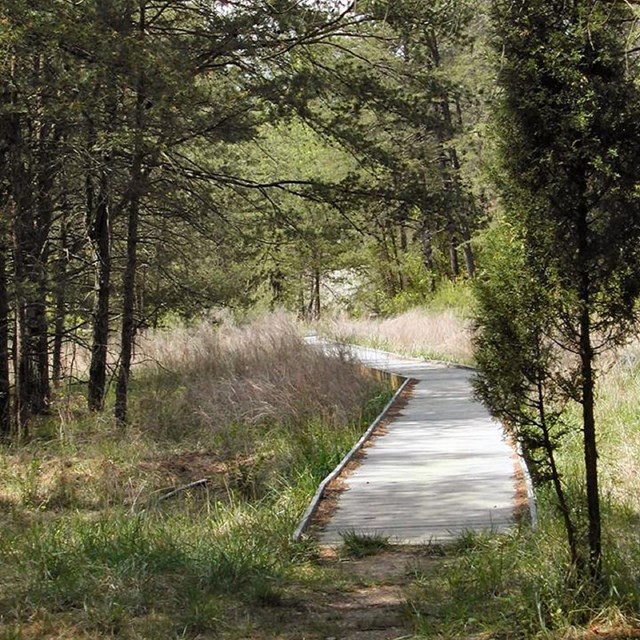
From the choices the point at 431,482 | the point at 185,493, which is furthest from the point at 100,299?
the point at 431,482

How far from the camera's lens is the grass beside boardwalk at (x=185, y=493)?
539cm

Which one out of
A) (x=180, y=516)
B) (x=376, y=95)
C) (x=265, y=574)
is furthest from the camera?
(x=376, y=95)

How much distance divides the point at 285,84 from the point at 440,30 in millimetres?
2428

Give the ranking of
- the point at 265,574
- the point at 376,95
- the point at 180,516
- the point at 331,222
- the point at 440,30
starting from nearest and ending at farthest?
the point at 265,574
the point at 180,516
the point at 440,30
the point at 376,95
the point at 331,222

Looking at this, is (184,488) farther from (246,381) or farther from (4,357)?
(4,357)

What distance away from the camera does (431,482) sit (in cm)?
879

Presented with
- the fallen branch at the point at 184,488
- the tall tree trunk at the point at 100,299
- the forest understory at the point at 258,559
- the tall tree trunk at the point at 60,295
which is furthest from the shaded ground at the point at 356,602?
the tall tree trunk at the point at 100,299

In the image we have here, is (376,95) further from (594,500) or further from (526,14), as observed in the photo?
(594,500)

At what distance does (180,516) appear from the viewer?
819 cm

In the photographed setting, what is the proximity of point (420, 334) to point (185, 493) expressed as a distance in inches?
704

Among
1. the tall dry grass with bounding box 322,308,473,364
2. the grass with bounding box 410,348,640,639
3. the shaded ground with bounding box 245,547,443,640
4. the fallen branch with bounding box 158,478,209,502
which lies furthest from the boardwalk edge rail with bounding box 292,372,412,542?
the tall dry grass with bounding box 322,308,473,364

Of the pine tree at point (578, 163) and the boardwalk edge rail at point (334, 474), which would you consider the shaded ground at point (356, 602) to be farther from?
the pine tree at point (578, 163)

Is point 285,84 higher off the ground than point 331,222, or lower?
higher

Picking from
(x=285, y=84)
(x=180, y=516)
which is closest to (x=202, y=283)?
(x=285, y=84)
